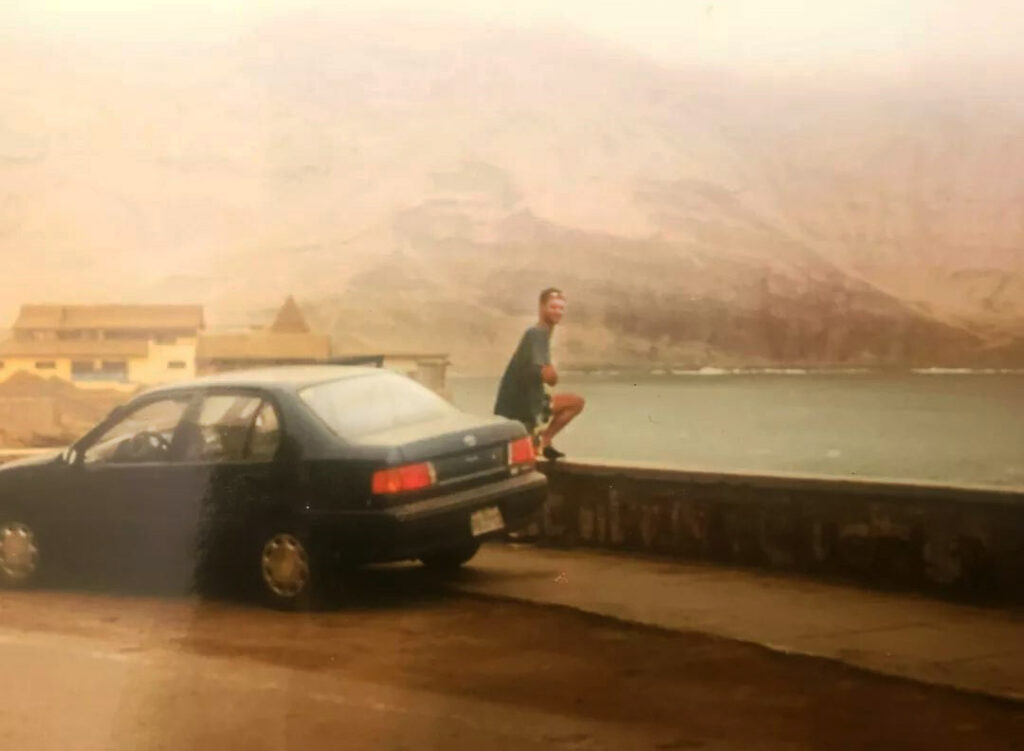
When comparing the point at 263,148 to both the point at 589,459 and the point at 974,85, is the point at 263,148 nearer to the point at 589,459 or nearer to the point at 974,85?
the point at 589,459

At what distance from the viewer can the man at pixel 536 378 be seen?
1021cm

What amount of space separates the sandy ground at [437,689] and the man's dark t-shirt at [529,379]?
8.67 feet

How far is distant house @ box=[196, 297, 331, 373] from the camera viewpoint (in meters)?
9.53

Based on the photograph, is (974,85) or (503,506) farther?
(974,85)

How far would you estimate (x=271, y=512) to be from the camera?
25.8 feet

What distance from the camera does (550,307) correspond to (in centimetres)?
1023

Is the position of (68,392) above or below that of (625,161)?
below

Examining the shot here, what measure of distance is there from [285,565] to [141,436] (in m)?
1.50

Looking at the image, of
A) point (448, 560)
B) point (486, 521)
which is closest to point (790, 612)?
point (486, 521)

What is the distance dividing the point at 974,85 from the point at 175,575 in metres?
6.51

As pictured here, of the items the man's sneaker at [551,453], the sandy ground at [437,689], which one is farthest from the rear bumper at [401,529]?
the man's sneaker at [551,453]

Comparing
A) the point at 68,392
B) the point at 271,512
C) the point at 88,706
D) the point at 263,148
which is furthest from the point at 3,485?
the point at 88,706

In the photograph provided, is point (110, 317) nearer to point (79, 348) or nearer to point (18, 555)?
point (79, 348)

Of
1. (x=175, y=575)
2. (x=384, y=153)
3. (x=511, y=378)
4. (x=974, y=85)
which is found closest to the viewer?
(x=175, y=575)
